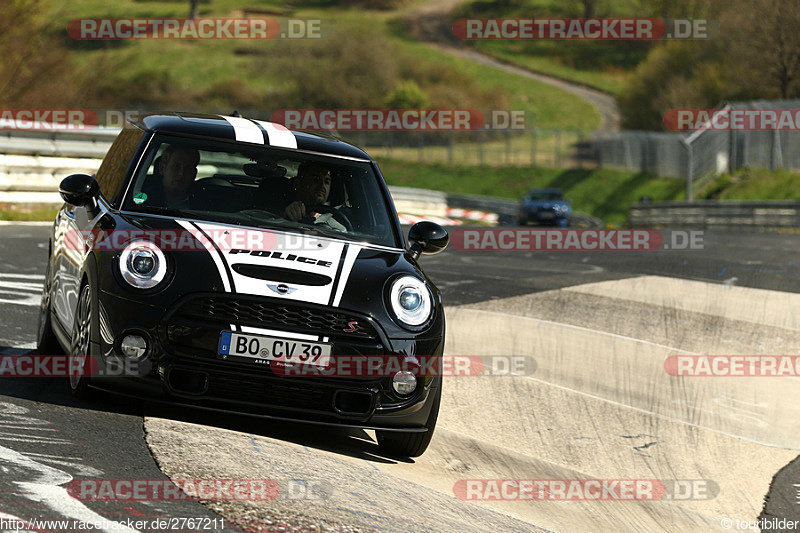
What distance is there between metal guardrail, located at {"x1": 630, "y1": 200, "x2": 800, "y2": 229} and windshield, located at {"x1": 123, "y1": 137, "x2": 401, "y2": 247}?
74.7 feet

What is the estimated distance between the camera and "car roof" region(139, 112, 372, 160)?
22.0 ft

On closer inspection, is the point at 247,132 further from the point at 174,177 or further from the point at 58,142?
the point at 58,142

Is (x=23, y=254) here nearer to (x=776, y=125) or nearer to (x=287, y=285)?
(x=287, y=285)

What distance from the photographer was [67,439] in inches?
202

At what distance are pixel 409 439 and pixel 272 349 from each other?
1.10 meters

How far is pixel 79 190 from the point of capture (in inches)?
249

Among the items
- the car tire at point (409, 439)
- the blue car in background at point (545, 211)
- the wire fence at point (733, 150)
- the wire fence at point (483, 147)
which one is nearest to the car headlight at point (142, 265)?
the car tire at point (409, 439)

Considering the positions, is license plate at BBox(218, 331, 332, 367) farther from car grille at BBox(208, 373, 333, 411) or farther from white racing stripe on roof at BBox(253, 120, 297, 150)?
white racing stripe on roof at BBox(253, 120, 297, 150)

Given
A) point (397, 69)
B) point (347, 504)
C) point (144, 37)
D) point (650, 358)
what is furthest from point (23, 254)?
→ point (144, 37)

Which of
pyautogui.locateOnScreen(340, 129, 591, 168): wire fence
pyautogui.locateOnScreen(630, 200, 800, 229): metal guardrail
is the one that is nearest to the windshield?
pyautogui.locateOnScreen(630, 200, 800, 229): metal guardrail

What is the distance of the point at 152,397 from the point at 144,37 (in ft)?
311

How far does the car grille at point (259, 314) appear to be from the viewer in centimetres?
546

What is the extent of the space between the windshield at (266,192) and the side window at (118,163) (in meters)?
0.16

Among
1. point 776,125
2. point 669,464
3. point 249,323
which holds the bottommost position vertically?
point 669,464
